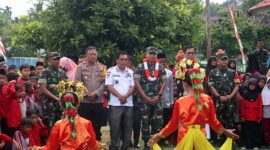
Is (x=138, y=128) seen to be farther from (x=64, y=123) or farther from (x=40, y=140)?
(x=64, y=123)

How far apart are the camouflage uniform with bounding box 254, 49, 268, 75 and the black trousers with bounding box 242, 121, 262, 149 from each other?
2.28 m

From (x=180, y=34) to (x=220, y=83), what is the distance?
249 inches

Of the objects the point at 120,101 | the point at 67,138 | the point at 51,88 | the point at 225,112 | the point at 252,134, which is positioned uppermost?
the point at 51,88

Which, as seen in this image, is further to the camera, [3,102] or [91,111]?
[91,111]

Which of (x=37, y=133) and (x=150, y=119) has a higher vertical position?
(x=150, y=119)

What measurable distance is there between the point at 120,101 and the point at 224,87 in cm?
218

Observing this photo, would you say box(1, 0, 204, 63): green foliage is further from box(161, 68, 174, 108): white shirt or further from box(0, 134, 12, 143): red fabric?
box(0, 134, 12, 143): red fabric

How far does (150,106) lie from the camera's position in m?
9.52

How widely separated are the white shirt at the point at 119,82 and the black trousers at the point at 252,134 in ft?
8.36

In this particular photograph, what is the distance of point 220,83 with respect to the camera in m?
10.1

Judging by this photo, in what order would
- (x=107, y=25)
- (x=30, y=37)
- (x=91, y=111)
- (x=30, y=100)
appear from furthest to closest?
(x=30, y=37)
(x=107, y=25)
(x=91, y=111)
(x=30, y=100)

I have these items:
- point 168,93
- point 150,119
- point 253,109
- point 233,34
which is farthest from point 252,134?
point 233,34

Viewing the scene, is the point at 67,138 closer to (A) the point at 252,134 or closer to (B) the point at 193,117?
(B) the point at 193,117

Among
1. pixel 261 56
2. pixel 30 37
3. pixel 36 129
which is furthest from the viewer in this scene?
pixel 30 37
